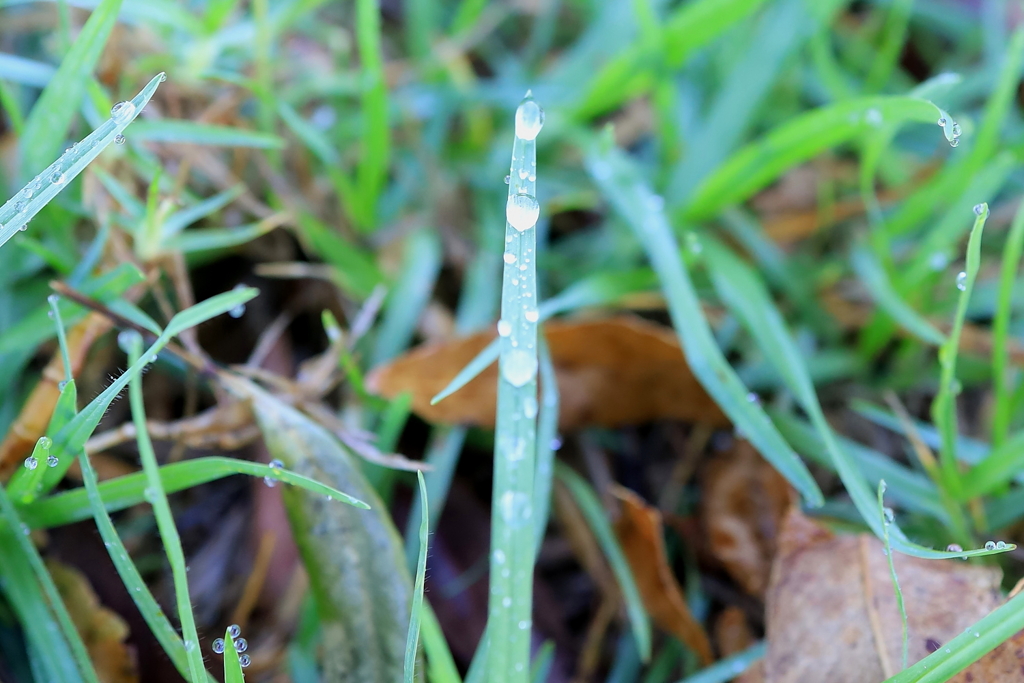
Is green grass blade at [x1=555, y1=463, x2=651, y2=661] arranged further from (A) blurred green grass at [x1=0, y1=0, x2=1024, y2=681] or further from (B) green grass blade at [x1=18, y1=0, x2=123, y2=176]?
(B) green grass blade at [x1=18, y1=0, x2=123, y2=176]

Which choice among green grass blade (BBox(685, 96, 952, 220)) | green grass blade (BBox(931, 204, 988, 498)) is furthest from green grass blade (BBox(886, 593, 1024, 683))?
green grass blade (BBox(685, 96, 952, 220))

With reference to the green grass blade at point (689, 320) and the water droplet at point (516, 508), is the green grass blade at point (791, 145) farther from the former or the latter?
the water droplet at point (516, 508)

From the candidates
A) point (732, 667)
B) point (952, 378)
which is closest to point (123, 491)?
point (732, 667)

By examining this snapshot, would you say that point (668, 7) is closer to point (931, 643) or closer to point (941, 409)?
point (941, 409)

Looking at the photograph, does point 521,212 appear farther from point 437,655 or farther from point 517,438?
point 437,655

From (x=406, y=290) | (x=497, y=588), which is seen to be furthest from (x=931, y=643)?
(x=406, y=290)

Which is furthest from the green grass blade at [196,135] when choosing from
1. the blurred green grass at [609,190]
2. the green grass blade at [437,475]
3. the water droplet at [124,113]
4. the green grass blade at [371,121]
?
the green grass blade at [437,475]
